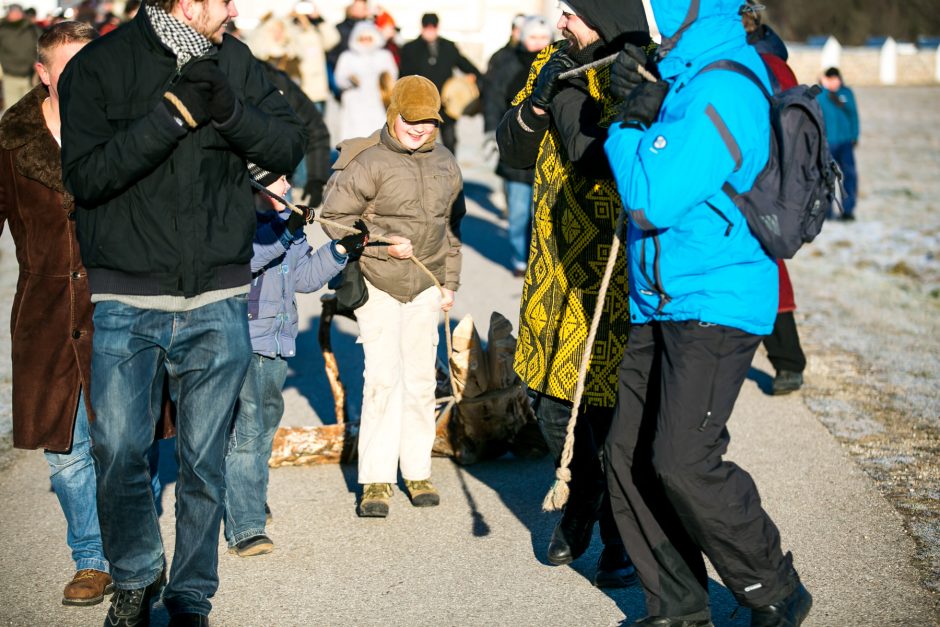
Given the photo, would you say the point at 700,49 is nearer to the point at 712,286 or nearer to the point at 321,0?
the point at 712,286

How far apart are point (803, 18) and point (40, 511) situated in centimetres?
6316

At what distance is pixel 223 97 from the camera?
3.63 meters

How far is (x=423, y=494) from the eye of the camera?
18.0 feet

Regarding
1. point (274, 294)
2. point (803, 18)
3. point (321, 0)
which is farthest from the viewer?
point (803, 18)

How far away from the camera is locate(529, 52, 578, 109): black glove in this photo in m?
4.35

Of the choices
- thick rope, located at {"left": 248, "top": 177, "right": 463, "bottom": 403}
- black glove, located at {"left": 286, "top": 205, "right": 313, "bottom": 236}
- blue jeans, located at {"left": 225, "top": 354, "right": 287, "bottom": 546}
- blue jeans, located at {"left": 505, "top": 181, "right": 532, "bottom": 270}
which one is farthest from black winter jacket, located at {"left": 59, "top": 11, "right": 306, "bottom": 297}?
blue jeans, located at {"left": 505, "top": 181, "right": 532, "bottom": 270}

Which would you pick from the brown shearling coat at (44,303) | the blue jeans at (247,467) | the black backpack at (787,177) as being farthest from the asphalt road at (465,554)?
the black backpack at (787,177)

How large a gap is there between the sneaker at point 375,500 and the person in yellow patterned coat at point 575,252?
3.03 ft

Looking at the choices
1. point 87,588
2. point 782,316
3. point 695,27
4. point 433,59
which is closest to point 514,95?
point 433,59

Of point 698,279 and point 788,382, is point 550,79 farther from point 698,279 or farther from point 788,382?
point 788,382

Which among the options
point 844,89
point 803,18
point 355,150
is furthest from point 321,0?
point 803,18

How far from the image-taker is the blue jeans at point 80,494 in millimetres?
4527

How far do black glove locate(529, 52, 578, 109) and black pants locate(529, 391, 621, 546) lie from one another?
1180mm

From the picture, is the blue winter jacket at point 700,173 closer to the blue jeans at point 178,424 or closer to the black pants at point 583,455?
the black pants at point 583,455
